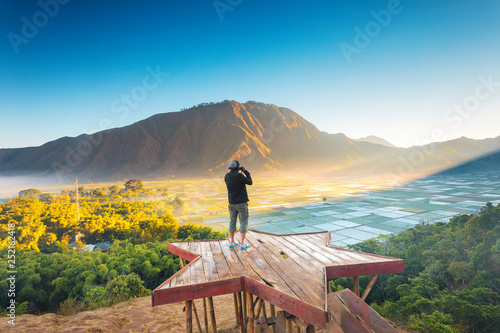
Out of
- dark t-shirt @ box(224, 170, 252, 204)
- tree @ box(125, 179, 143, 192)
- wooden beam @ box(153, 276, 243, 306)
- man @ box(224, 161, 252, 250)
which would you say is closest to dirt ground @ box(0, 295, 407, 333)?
man @ box(224, 161, 252, 250)

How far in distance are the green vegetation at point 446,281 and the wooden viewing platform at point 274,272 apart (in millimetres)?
2833

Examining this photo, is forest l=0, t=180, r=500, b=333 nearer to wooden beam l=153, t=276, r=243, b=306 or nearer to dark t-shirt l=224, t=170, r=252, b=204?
wooden beam l=153, t=276, r=243, b=306

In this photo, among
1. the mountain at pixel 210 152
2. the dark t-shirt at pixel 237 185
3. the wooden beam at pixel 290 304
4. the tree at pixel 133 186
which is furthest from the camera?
the mountain at pixel 210 152

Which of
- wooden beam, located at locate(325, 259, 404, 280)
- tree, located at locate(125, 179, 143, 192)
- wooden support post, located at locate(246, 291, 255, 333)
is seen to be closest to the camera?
wooden support post, located at locate(246, 291, 255, 333)

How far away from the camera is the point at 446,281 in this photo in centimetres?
887

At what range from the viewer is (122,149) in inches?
5753

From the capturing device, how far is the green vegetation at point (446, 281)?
21.1 ft

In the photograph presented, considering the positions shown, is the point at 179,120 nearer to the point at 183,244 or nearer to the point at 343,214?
the point at 343,214

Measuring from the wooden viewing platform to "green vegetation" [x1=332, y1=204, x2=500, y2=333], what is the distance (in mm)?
2833

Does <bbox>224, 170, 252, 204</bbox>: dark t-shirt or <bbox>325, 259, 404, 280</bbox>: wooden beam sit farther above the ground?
<bbox>224, 170, 252, 204</bbox>: dark t-shirt

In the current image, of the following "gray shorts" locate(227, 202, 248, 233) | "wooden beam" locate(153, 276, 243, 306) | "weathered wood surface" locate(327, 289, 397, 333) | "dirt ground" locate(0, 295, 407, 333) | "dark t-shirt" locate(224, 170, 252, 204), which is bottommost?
"dirt ground" locate(0, 295, 407, 333)

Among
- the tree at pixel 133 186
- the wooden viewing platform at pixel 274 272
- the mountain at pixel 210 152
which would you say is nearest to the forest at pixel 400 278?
the wooden viewing platform at pixel 274 272

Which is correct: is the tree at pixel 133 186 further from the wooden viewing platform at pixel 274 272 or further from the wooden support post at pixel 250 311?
the wooden support post at pixel 250 311

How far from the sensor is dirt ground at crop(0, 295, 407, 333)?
22.8 feet
